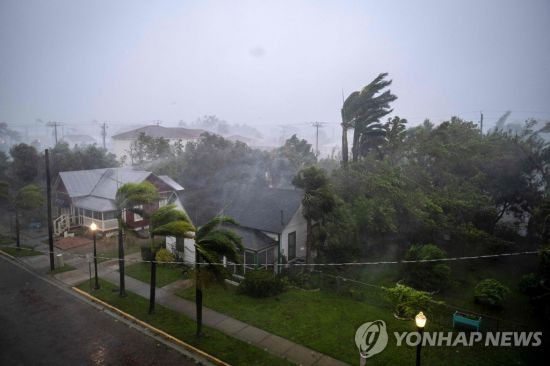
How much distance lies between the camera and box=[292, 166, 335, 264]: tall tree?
1698 cm

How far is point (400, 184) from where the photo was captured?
21.1 metres

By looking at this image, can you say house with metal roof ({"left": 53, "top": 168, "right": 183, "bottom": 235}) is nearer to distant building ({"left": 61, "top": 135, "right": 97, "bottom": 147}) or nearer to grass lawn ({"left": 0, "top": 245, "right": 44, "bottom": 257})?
grass lawn ({"left": 0, "top": 245, "right": 44, "bottom": 257})

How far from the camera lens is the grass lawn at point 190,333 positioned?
11016 millimetres

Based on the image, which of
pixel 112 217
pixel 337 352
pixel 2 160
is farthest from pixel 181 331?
pixel 2 160

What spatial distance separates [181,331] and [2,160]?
44.2m

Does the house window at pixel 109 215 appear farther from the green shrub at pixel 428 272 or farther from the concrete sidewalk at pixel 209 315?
the green shrub at pixel 428 272

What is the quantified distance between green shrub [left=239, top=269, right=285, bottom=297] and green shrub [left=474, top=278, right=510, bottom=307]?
8.95 metres

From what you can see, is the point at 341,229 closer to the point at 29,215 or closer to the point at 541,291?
the point at 541,291

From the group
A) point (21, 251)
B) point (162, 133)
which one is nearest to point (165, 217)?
point (21, 251)

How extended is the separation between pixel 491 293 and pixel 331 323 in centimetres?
735

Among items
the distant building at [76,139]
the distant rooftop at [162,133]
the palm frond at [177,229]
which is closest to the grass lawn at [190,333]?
the palm frond at [177,229]

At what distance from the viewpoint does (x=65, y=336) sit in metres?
12.7

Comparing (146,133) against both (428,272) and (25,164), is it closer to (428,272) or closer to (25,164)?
(25,164)

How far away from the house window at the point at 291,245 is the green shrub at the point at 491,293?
974cm
